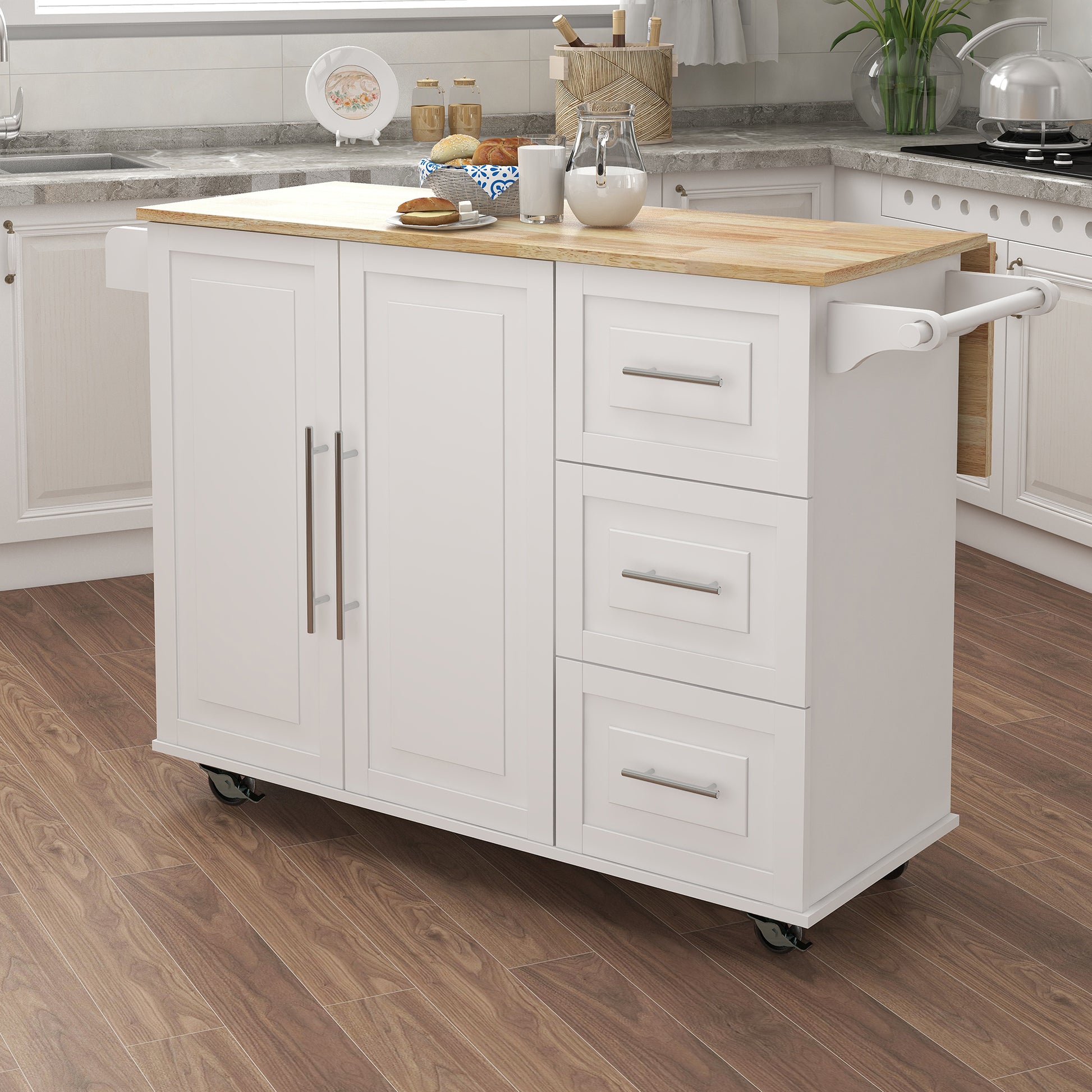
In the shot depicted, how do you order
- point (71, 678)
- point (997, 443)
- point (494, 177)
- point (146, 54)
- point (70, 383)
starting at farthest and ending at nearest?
point (146, 54) < point (997, 443) < point (70, 383) < point (71, 678) < point (494, 177)

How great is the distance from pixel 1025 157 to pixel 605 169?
1.87 metres

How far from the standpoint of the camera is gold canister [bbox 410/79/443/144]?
4.19m

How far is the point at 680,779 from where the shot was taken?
216cm

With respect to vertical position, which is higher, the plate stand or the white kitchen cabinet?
the plate stand

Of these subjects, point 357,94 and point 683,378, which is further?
point 357,94

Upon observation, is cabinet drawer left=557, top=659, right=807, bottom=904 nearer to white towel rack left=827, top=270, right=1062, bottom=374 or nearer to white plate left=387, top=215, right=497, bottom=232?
white towel rack left=827, top=270, right=1062, bottom=374

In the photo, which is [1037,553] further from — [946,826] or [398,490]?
[398,490]

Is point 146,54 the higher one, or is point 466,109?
point 146,54

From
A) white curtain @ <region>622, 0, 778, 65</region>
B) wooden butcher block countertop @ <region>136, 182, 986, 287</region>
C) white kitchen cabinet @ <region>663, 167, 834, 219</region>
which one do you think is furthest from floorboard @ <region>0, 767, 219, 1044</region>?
white curtain @ <region>622, 0, 778, 65</region>

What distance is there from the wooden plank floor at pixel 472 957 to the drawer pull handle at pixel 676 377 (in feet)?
2.57

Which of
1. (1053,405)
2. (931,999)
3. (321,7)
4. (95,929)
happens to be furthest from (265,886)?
(321,7)

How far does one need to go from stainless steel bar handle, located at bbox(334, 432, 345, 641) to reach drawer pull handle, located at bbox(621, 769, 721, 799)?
51 centimetres

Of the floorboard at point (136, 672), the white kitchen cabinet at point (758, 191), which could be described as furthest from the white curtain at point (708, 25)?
the floorboard at point (136, 672)

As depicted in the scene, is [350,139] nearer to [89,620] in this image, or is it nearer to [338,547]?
[89,620]
